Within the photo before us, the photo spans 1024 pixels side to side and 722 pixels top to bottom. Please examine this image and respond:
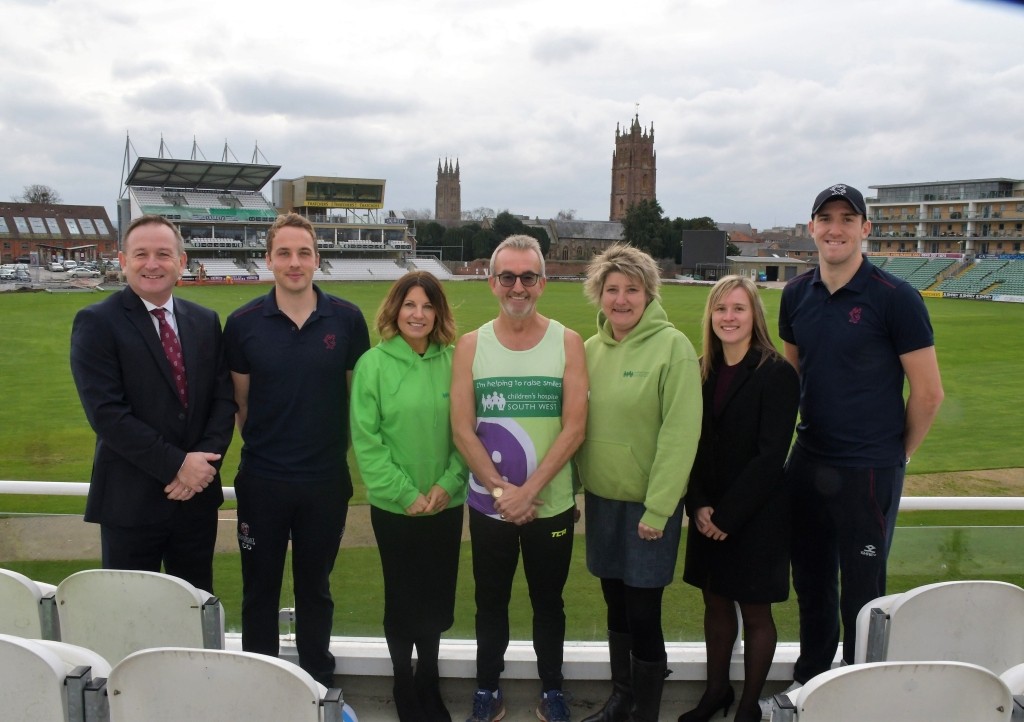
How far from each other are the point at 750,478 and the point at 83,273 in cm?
5406

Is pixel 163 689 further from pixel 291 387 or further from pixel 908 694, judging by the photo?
pixel 908 694

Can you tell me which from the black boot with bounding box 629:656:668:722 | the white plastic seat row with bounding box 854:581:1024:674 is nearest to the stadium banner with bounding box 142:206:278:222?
the black boot with bounding box 629:656:668:722

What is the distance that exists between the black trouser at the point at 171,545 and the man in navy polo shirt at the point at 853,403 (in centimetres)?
199

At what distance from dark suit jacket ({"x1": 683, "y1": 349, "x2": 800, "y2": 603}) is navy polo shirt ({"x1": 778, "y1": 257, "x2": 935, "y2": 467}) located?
0.17 metres

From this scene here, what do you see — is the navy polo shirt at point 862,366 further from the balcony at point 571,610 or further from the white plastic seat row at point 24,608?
the white plastic seat row at point 24,608

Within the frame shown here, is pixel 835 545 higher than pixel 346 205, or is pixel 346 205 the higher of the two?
pixel 346 205

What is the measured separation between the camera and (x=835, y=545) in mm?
2703

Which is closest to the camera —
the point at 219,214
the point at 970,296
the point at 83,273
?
the point at 970,296

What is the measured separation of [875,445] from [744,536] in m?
0.51

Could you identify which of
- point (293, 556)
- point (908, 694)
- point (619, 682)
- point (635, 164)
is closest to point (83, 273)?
point (293, 556)

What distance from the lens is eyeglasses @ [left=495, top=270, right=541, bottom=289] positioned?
257 centimetres

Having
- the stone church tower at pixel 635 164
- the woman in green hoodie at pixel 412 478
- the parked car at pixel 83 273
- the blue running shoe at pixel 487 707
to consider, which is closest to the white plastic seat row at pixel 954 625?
the blue running shoe at pixel 487 707

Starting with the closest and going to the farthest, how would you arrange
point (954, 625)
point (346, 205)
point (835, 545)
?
point (954, 625)
point (835, 545)
point (346, 205)

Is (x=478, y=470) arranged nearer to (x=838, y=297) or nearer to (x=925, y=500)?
(x=838, y=297)
